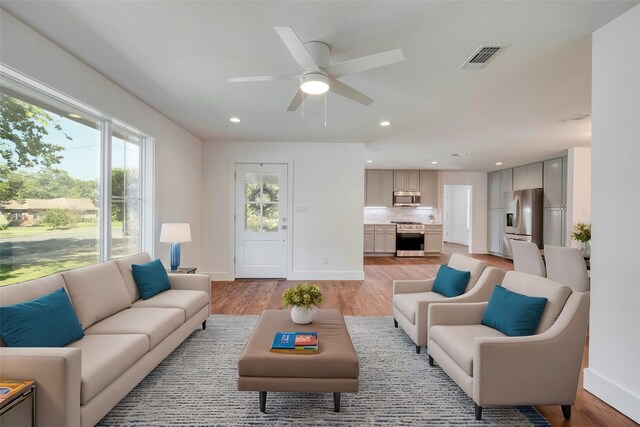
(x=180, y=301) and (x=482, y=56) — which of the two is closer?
(x=482, y=56)

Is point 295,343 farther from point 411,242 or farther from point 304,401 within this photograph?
point 411,242

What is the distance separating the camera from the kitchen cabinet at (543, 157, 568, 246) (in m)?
6.61

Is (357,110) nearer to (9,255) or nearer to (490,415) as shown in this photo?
(490,415)

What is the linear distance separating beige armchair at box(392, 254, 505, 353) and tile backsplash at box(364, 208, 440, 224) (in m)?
6.11

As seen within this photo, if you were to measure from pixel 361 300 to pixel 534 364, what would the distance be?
275cm

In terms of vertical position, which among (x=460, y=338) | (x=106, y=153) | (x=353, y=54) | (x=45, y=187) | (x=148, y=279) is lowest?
(x=460, y=338)

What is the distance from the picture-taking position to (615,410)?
79.0 inches

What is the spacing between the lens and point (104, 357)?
183cm

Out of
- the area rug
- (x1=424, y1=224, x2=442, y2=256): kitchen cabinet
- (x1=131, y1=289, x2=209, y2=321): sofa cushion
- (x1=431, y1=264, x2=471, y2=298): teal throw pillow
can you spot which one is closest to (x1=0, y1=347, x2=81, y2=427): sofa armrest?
the area rug

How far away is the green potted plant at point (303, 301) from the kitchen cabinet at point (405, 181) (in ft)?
23.6

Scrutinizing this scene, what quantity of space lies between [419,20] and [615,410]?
2.88 meters

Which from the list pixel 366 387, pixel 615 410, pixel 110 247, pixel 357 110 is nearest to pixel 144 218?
pixel 110 247

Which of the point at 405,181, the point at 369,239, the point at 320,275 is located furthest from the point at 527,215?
the point at 320,275

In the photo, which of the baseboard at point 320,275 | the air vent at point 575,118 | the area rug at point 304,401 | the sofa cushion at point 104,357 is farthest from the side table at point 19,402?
the air vent at point 575,118
